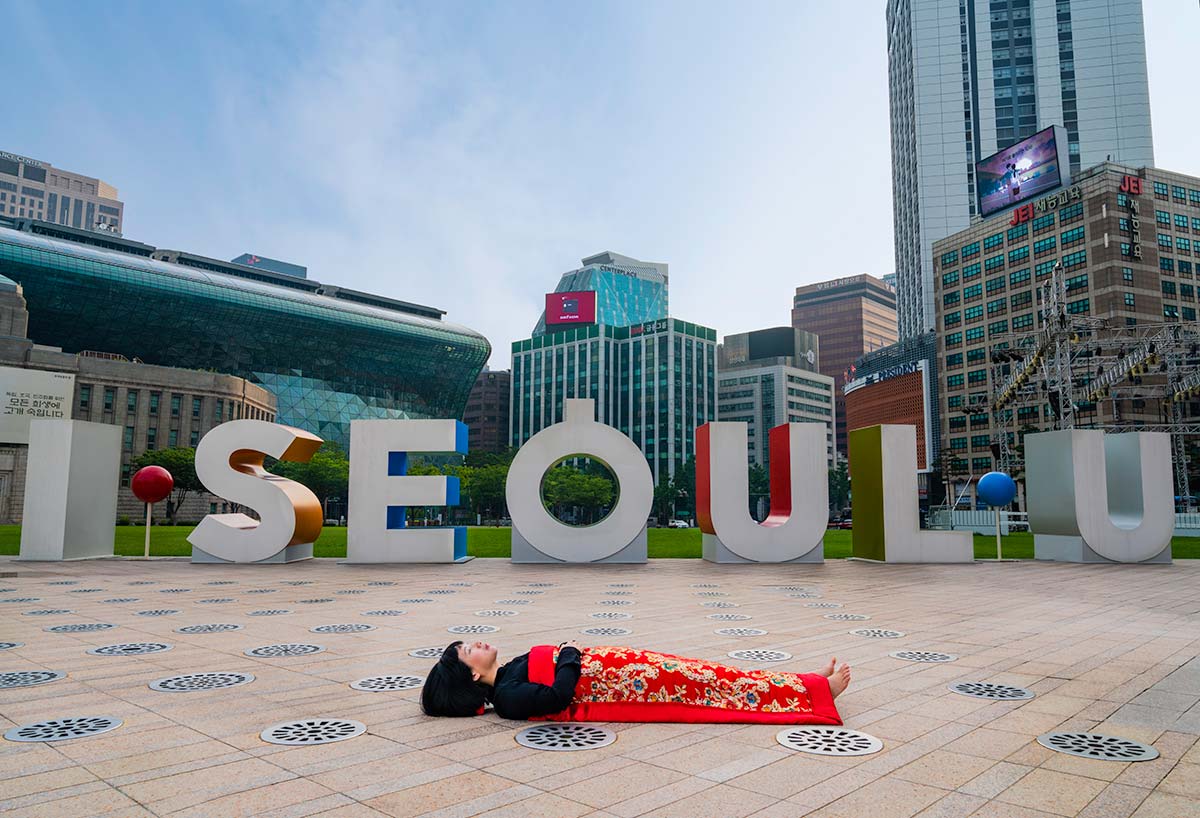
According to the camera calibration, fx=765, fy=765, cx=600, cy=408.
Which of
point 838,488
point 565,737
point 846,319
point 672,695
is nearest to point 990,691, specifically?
point 672,695

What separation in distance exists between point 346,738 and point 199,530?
1586 cm

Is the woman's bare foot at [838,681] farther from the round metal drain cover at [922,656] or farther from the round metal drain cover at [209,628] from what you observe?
the round metal drain cover at [209,628]

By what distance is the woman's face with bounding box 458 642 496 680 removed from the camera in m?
4.91

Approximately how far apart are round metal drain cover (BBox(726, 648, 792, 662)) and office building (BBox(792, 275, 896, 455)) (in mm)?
164228

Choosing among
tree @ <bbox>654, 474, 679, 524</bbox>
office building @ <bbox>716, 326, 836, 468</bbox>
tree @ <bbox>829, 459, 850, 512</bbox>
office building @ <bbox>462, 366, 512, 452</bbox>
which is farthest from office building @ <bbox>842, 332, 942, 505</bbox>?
office building @ <bbox>462, 366, 512, 452</bbox>

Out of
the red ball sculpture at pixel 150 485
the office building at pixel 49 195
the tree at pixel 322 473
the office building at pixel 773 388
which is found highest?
the office building at pixel 49 195

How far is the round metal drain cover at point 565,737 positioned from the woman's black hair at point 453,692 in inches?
17.6

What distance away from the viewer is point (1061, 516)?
18953 millimetres

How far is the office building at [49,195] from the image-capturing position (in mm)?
176500

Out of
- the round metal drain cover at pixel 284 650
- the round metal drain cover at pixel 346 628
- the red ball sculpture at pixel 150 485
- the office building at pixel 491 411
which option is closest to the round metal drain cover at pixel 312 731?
the round metal drain cover at pixel 284 650

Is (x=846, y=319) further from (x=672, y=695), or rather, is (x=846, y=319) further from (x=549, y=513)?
(x=672, y=695)

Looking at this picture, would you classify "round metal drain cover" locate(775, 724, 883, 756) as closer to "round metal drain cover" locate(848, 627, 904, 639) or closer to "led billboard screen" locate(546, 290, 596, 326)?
"round metal drain cover" locate(848, 627, 904, 639)

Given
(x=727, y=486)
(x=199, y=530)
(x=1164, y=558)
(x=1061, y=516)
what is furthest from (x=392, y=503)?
(x=1164, y=558)

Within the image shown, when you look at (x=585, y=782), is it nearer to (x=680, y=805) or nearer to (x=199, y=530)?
(x=680, y=805)
